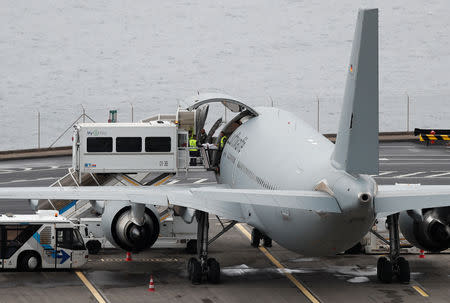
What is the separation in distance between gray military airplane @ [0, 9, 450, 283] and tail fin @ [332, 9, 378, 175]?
37mm

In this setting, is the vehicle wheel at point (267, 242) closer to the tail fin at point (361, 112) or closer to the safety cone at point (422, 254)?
the safety cone at point (422, 254)

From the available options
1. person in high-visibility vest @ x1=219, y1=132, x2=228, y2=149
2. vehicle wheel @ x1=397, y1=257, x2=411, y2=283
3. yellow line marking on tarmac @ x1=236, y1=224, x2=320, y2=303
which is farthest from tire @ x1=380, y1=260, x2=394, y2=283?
person in high-visibility vest @ x1=219, y1=132, x2=228, y2=149

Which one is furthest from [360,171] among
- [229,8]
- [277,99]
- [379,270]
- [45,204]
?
[229,8]

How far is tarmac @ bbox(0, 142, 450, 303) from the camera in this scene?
4722 centimetres

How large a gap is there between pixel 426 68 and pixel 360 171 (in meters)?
129

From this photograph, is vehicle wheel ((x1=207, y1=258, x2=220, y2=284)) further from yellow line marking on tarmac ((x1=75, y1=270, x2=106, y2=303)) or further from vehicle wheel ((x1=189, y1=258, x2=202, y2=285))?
yellow line marking on tarmac ((x1=75, y1=270, x2=106, y2=303))

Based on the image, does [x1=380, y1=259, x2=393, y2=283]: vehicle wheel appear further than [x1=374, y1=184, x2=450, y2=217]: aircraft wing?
Yes

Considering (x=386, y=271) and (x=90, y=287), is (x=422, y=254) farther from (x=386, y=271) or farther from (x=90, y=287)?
(x=90, y=287)

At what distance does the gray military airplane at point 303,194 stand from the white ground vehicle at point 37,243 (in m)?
1.70

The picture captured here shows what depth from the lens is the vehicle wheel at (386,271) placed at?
49.3 meters

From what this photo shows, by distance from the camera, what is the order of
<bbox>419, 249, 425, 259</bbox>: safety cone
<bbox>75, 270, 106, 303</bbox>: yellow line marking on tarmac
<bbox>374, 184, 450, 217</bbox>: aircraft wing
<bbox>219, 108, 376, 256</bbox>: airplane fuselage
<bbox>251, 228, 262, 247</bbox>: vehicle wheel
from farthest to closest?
<bbox>251, 228, 262, 247</bbox>: vehicle wheel → <bbox>419, 249, 425, 259</bbox>: safety cone → <bbox>75, 270, 106, 303</bbox>: yellow line marking on tarmac → <bbox>374, 184, 450, 217</bbox>: aircraft wing → <bbox>219, 108, 376, 256</bbox>: airplane fuselage

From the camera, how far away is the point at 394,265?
49594 millimetres

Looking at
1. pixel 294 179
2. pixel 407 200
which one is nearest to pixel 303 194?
pixel 294 179

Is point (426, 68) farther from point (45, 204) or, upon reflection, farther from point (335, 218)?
point (335, 218)
